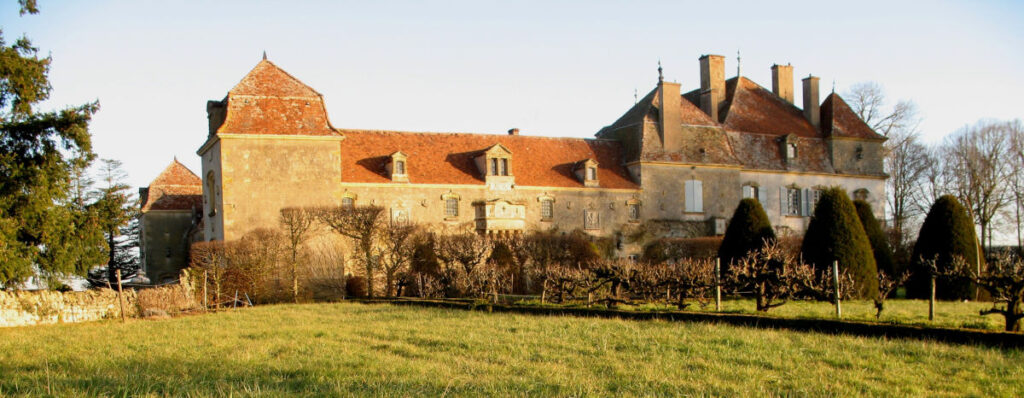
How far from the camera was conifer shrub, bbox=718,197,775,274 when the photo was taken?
2547cm

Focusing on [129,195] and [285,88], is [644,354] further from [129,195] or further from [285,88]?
[129,195]

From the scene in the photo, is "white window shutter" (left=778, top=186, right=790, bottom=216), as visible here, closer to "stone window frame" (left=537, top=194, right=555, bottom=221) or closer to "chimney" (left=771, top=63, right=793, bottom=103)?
"chimney" (left=771, top=63, right=793, bottom=103)

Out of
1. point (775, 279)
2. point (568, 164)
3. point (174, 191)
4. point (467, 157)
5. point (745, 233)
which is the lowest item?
point (775, 279)

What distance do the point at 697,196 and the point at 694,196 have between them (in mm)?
160

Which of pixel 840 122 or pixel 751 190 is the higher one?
pixel 840 122

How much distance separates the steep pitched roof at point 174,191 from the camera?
125 ft

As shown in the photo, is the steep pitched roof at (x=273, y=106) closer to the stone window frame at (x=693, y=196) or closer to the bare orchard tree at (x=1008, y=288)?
the stone window frame at (x=693, y=196)

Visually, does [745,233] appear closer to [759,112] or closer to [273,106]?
[273,106]

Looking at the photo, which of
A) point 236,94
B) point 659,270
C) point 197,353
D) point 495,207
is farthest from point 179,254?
point 197,353

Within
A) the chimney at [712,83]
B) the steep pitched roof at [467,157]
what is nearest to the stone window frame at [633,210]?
the steep pitched roof at [467,157]

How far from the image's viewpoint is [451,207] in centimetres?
3469

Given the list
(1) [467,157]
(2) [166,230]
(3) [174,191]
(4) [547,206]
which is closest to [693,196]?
(4) [547,206]

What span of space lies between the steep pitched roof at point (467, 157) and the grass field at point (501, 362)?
1774 cm

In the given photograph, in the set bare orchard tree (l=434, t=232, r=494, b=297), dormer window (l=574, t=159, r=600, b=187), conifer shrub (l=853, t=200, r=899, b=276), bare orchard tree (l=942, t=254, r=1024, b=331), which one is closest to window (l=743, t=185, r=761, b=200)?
dormer window (l=574, t=159, r=600, b=187)
